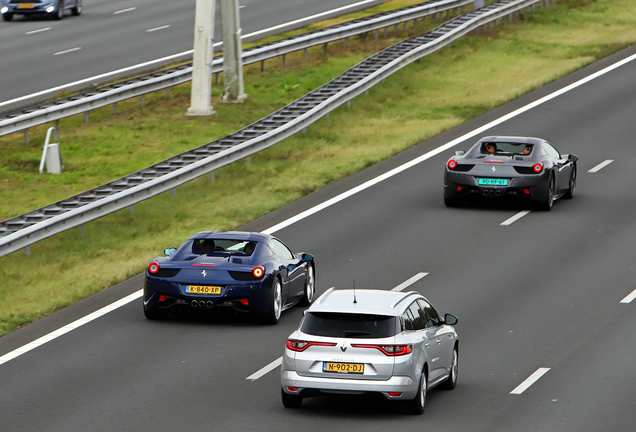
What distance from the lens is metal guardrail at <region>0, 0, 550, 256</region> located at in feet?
71.0

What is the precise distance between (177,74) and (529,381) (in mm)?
23650

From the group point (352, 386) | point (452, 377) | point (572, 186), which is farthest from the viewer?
point (572, 186)

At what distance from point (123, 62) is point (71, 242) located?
18941mm

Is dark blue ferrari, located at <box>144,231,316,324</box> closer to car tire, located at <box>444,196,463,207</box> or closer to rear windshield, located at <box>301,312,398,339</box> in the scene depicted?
rear windshield, located at <box>301,312,398,339</box>

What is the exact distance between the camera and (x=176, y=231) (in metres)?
23.9

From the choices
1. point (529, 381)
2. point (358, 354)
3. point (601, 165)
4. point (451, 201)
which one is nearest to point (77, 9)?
point (601, 165)

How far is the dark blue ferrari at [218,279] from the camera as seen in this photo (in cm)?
1678

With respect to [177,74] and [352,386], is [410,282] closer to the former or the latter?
[352,386]

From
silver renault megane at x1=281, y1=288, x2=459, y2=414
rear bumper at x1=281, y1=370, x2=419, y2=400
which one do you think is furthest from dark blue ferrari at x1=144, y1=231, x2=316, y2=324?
rear bumper at x1=281, y1=370, x2=419, y2=400

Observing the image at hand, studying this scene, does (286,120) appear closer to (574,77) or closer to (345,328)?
(574,77)

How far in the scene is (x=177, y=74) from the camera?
35.9m

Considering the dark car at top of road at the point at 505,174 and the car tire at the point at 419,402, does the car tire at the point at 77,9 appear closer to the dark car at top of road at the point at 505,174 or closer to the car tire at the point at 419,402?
the dark car at top of road at the point at 505,174

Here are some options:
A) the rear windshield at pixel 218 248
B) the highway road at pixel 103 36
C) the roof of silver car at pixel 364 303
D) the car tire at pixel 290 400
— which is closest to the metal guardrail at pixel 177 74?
the highway road at pixel 103 36

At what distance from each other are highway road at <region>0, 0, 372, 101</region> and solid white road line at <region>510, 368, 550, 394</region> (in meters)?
23.7
